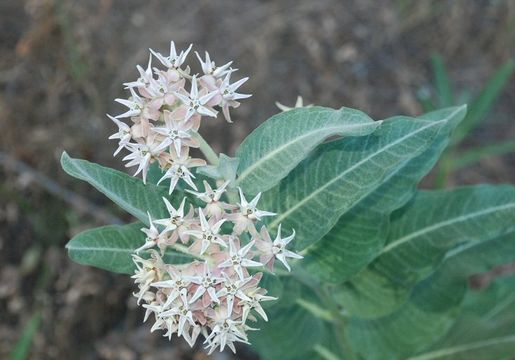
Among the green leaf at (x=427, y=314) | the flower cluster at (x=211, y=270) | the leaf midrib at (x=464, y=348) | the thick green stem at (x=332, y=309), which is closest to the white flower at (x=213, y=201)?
the flower cluster at (x=211, y=270)

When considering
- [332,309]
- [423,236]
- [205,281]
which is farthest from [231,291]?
[423,236]

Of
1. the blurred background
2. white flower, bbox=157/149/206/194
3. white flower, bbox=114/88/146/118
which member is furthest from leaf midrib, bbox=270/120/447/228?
the blurred background

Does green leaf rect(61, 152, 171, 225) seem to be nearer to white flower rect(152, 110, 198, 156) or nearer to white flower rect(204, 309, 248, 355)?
white flower rect(152, 110, 198, 156)

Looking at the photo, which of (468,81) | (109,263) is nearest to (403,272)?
(109,263)

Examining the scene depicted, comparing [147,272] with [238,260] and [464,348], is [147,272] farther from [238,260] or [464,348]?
[464,348]

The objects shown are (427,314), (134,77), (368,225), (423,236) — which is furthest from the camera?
(134,77)

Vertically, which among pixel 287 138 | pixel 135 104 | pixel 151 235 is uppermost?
pixel 135 104

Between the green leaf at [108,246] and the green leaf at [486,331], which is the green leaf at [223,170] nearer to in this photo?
the green leaf at [108,246]

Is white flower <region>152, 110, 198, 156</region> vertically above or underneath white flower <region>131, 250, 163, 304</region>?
above
